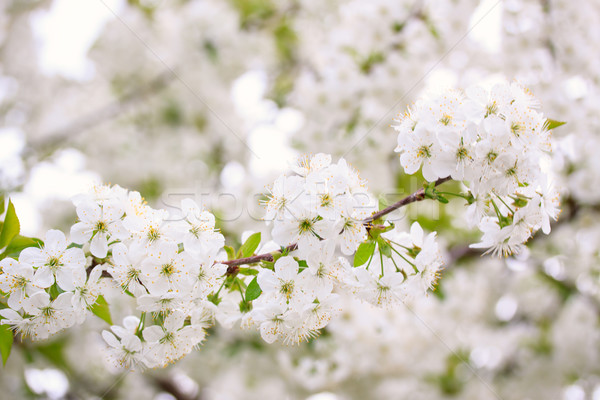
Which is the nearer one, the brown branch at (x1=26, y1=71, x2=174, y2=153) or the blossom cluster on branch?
the blossom cluster on branch

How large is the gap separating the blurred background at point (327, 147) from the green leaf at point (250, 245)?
1523mm

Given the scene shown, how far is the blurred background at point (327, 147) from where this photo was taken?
3.56 metres

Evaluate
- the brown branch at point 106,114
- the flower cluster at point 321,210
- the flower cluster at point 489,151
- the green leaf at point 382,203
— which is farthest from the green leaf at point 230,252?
the brown branch at point 106,114

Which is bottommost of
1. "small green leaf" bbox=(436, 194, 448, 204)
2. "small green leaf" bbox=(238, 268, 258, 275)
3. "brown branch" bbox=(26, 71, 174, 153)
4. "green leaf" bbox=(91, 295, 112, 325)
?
"brown branch" bbox=(26, 71, 174, 153)

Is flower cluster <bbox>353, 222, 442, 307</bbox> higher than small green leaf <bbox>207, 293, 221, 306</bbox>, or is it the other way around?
flower cluster <bbox>353, 222, 442, 307</bbox>

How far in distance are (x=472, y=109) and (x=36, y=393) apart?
15.1 feet

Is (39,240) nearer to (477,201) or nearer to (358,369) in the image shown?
(477,201)

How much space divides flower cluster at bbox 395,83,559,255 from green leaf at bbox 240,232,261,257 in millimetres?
521

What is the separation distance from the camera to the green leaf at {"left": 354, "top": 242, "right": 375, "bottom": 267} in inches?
55.7

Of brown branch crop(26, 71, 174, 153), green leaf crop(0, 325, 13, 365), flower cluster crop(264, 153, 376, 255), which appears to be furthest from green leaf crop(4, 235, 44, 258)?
brown branch crop(26, 71, 174, 153)

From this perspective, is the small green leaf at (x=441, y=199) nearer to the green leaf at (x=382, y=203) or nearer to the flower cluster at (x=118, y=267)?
the green leaf at (x=382, y=203)

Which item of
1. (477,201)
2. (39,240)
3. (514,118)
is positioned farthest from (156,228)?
(514,118)

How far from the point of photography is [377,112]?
3.55 m

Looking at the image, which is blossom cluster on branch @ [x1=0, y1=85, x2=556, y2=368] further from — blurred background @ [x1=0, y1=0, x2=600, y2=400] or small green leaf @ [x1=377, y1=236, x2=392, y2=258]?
blurred background @ [x1=0, y1=0, x2=600, y2=400]
